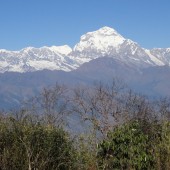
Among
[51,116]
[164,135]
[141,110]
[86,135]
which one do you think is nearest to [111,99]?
[141,110]

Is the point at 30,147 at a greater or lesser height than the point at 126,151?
greater

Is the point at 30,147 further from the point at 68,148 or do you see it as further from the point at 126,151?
the point at 126,151

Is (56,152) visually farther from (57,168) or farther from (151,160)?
(151,160)

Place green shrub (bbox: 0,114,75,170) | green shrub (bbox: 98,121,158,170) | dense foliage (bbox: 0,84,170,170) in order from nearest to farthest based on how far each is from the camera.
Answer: green shrub (bbox: 0,114,75,170) < dense foliage (bbox: 0,84,170,170) < green shrub (bbox: 98,121,158,170)

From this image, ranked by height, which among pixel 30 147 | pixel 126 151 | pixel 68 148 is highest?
pixel 30 147

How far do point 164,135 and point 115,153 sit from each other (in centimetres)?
431

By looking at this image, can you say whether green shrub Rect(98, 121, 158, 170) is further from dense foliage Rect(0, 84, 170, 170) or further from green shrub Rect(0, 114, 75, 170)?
green shrub Rect(0, 114, 75, 170)

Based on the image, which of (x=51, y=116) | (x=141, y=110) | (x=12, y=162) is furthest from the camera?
(x=141, y=110)

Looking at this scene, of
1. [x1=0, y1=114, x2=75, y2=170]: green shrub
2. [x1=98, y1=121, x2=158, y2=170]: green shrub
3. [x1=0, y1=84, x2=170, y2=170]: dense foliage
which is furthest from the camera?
[x1=98, y1=121, x2=158, y2=170]: green shrub

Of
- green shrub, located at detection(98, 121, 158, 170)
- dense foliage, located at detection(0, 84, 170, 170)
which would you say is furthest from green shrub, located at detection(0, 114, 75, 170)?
green shrub, located at detection(98, 121, 158, 170)

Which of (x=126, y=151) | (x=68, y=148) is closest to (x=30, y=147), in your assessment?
(x=68, y=148)

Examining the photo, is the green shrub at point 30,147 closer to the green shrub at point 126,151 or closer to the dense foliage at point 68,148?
the dense foliage at point 68,148

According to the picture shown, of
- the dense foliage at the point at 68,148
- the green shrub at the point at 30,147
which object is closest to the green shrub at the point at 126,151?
the dense foliage at the point at 68,148

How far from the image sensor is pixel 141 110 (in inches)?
2680
